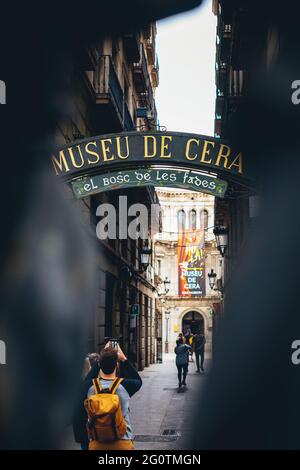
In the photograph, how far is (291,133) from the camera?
8195 mm

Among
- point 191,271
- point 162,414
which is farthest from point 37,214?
point 191,271

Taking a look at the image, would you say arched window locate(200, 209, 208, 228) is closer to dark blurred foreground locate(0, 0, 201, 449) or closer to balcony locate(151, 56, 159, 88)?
balcony locate(151, 56, 159, 88)

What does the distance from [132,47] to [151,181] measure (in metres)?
11.4

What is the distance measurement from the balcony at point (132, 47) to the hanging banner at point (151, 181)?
9956mm

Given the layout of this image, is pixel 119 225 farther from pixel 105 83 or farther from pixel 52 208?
pixel 52 208

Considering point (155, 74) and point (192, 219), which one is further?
point (192, 219)

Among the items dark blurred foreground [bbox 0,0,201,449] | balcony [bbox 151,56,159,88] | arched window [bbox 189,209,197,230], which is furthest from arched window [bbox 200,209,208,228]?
dark blurred foreground [bbox 0,0,201,449]

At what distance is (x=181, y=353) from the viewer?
16766 millimetres

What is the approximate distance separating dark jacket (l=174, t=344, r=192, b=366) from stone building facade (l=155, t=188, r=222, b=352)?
30.6 meters

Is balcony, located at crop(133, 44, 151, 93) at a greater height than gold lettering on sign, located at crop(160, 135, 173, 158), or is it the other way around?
balcony, located at crop(133, 44, 151, 93)

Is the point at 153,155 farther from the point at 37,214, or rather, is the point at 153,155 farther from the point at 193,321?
the point at 193,321

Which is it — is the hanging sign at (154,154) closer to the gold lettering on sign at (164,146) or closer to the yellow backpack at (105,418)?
the gold lettering on sign at (164,146)

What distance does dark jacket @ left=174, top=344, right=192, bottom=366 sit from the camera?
54.5ft
